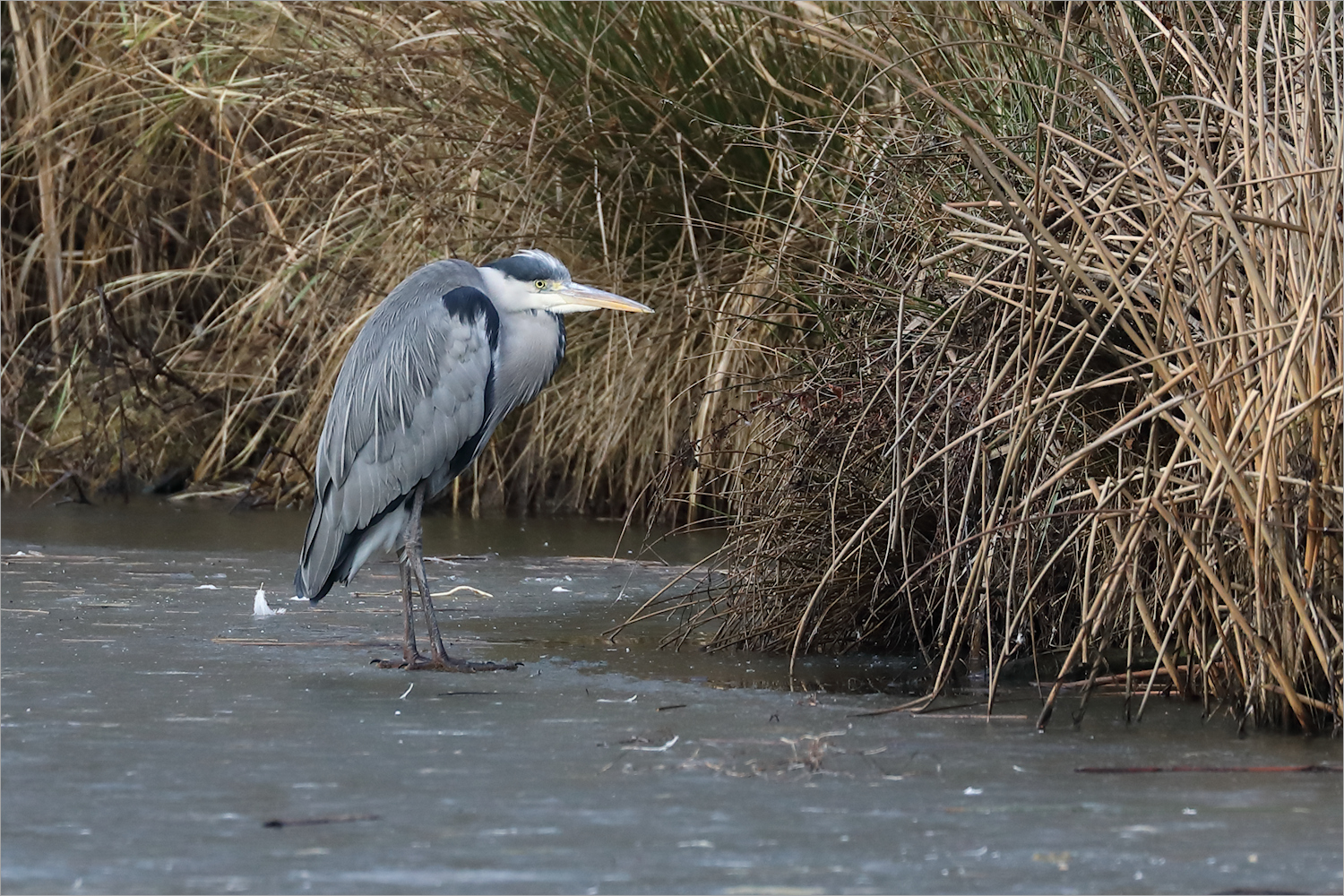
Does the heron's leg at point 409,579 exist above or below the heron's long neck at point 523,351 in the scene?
below

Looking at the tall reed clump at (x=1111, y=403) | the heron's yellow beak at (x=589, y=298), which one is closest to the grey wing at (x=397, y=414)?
the heron's yellow beak at (x=589, y=298)

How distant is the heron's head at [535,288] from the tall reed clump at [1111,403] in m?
0.67

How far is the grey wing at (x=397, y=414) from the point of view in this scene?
491 cm

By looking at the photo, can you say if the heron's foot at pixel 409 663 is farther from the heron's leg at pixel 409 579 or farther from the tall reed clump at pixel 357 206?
the tall reed clump at pixel 357 206

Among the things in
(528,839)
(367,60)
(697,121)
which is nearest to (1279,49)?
(528,839)

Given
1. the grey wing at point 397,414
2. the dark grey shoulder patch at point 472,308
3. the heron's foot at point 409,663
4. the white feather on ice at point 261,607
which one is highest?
the dark grey shoulder patch at point 472,308

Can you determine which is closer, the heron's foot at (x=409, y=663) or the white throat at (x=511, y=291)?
the heron's foot at (x=409, y=663)

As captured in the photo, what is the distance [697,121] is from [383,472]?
2896 mm

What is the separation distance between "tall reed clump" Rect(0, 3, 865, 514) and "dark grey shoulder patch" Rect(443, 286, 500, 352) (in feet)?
2.15

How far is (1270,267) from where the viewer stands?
3557 millimetres

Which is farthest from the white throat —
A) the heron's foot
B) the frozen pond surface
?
the heron's foot

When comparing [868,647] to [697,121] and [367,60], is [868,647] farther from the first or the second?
[367,60]

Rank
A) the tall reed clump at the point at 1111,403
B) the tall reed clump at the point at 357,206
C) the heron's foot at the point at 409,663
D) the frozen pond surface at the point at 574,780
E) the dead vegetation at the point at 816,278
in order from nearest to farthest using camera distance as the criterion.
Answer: the frozen pond surface at the point at 574,780
the tall reed clump at the point at 1111,403
the dead vegetation at the point at 816,278
the heron's foot at the point at 409,663
the tall reed clump at the point at 357,206

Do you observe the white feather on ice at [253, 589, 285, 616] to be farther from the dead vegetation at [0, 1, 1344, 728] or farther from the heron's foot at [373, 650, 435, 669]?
the dead vegetation at [0, 1, 1344, 728]
